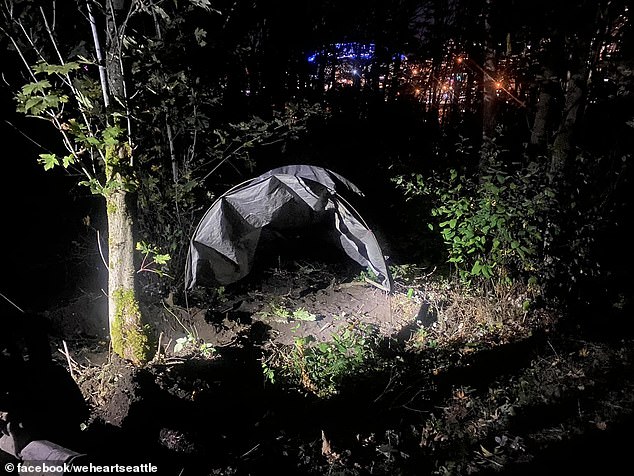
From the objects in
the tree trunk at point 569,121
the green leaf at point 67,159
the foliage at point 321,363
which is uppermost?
the tree trunk at point 569,121

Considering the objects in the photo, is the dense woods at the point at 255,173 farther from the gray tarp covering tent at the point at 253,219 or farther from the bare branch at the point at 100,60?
the gray tarp covering tent at the point at 253,219

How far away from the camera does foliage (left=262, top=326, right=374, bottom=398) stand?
15.6ft

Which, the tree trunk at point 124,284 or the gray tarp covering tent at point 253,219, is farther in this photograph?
the gray tarp covering tent at point 253,219

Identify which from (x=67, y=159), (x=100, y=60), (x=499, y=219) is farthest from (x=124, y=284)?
(x=499, y=219)

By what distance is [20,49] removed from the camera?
12.5 feet

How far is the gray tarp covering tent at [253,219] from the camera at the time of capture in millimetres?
6320

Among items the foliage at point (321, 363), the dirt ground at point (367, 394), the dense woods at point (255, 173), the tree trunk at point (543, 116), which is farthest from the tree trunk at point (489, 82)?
the foliage at point (321, 363)

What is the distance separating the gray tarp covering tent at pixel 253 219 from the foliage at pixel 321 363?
5.75 feet

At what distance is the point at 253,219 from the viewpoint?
6.68 metres

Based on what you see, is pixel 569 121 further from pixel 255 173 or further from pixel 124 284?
pixel 255 173

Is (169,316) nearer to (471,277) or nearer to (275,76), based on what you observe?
(471,277)

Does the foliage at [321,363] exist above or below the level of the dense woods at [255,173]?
below

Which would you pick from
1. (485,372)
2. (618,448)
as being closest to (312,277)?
(485,372)

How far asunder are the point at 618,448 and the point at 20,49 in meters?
6.70
